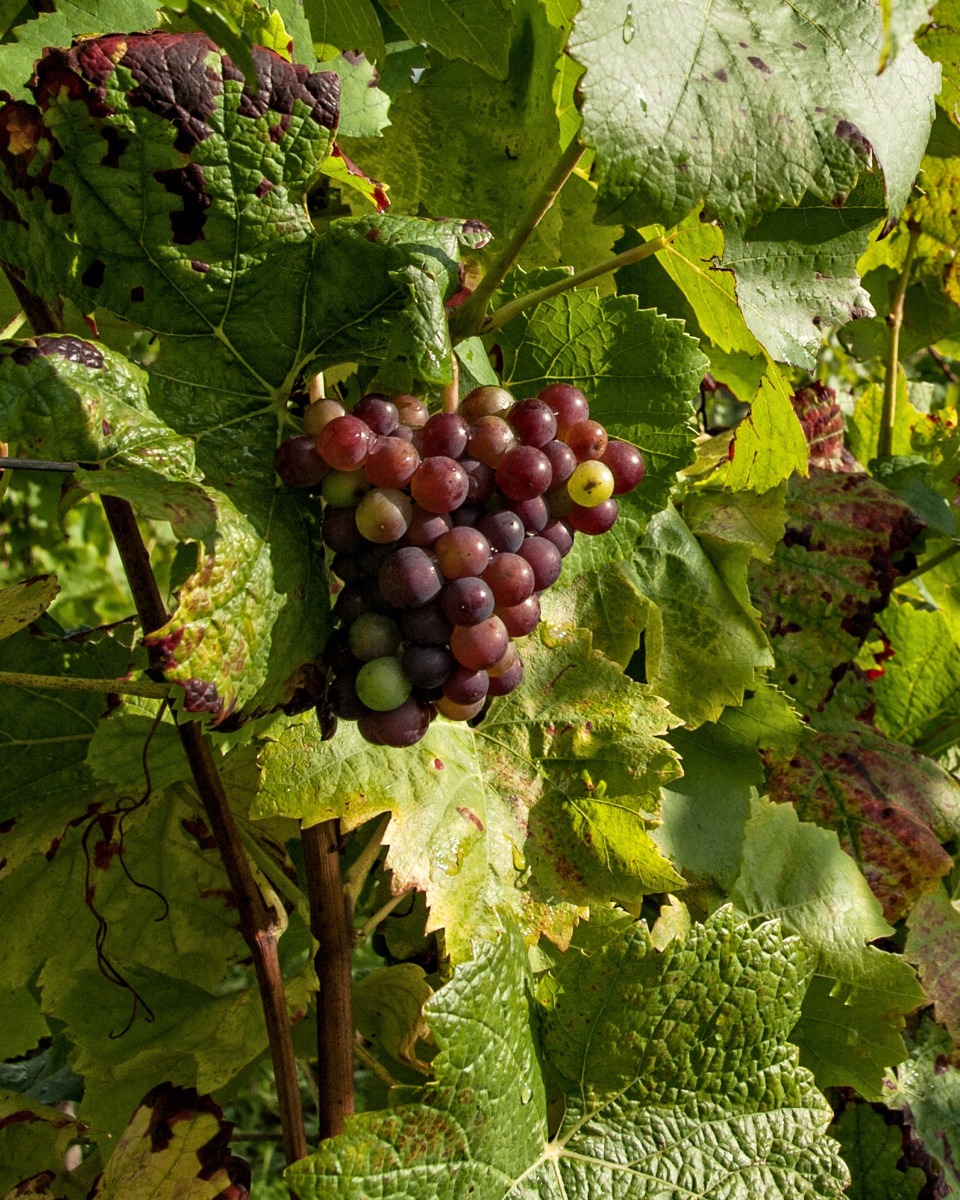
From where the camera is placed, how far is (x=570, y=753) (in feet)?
2.97

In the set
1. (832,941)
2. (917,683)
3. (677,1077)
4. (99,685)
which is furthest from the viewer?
(917,683)

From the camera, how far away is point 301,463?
69cm

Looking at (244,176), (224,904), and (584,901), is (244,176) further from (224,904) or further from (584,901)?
(224,904)

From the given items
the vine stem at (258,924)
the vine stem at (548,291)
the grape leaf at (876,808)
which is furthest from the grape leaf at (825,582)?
the vine stem at (258,924)

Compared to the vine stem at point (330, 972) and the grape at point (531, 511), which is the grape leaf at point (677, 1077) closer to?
the vine stem at point (330, 972)

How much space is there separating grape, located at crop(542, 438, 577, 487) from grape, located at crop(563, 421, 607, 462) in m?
0.01

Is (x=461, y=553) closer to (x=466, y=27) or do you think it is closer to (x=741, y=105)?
(x=741, y=105)

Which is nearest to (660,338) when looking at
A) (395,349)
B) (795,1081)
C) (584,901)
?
(395,349)

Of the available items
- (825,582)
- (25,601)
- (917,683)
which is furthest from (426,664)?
(917,683)

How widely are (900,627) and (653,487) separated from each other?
85cm

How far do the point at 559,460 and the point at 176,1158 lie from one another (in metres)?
0.65

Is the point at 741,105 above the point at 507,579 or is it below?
above

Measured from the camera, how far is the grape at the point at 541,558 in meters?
0.71

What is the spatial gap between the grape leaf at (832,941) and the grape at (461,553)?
2.23ft
